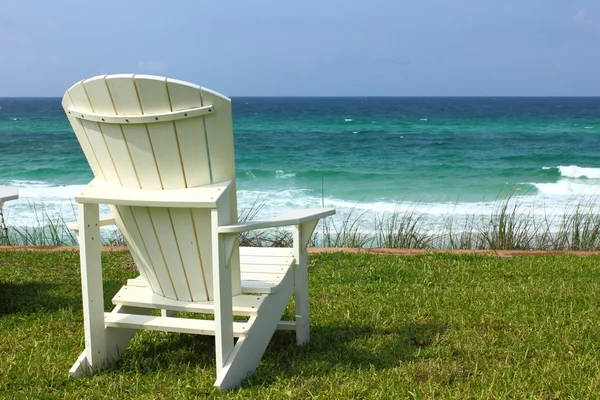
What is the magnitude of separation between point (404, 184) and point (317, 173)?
10.1 feet

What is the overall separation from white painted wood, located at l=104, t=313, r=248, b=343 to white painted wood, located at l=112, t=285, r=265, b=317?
0.05m

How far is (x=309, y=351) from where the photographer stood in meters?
3.32

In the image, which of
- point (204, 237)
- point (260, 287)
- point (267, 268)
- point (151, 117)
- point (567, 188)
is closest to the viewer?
point (151, 117)

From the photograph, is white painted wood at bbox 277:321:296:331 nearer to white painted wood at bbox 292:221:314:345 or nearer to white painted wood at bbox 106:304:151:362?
white painted wood at bbox 292:221:314:345

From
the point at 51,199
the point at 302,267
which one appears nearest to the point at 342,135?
the point at 51,199

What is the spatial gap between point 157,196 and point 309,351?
3.97 feet

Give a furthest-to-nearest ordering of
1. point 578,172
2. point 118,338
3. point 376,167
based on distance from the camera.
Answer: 1. point 376,167
2. point 578,172
3. point 118,338

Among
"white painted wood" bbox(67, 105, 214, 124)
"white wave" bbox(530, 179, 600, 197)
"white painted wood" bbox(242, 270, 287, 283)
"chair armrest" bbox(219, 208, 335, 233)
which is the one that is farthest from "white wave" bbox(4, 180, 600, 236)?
"white painted wood" bbox(67, 105, 214, 124)

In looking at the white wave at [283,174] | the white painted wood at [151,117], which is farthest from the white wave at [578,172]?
the white painted wood at [151,117]

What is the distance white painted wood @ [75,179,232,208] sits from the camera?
8.47 ft

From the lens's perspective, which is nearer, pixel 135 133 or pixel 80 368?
pixel 135 133

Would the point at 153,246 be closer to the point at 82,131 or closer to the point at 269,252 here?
the point at 82,131

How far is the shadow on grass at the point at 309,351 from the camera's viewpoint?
3066 mm

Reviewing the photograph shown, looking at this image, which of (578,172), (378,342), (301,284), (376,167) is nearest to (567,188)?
(578,172)
